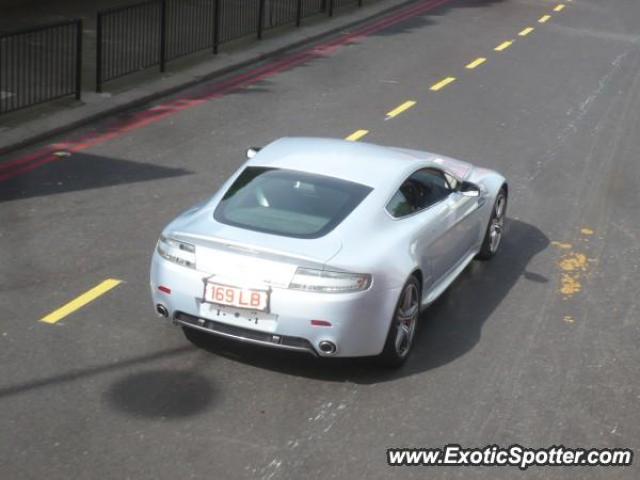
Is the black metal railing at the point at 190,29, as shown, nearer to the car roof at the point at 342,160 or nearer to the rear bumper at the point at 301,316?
the car roof at the point at 342,160

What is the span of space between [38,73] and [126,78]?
171 centimetres

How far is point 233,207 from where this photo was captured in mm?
9570

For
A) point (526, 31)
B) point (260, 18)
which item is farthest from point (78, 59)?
point (526, 31)

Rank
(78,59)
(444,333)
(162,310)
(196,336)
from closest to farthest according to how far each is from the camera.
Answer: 1. (162,310)
2. (196,336)
3. (444,333)
4. (78,59)

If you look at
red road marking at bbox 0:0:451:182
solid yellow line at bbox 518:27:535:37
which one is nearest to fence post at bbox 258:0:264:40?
red road marking at bbox 0:0:451:182

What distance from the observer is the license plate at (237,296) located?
28.4 ft

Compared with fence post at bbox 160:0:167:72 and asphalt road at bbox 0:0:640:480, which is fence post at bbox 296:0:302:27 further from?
asphalt road at bbox 0:0:640:480

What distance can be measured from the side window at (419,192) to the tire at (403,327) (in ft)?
2.22

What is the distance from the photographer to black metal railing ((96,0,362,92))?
1961 centimetres

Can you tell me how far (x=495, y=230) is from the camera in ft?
39.9

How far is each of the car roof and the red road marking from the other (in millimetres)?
4947

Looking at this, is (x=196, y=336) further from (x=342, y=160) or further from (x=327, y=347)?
(x=342, y=160)

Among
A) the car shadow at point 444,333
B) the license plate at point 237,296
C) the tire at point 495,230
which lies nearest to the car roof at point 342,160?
the car shadow at point 444,333

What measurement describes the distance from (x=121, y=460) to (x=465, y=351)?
3264 mm
